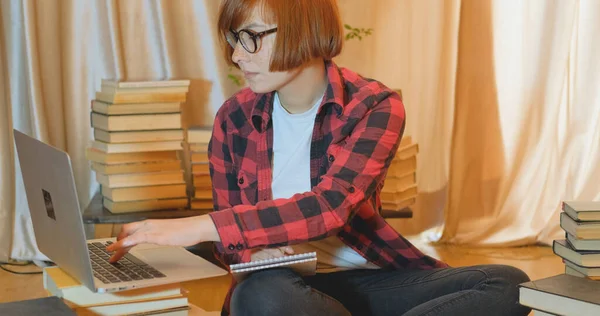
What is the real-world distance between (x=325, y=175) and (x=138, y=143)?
43.4 inches

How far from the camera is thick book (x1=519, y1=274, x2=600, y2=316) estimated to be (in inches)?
47.9

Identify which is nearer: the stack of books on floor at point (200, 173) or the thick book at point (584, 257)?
the thick book at point (584, 257)

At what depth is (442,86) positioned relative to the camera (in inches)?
111

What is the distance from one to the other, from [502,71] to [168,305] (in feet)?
6.04

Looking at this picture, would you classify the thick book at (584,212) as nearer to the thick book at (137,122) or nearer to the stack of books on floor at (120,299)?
the stack of books on floor at (120,299)

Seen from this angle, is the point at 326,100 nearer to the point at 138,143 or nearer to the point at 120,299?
the point at 120,299

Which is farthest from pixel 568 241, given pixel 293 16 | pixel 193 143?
pixel 193 143

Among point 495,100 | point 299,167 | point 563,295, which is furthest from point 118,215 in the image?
point 563,295

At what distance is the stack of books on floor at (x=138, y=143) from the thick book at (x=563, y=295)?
135cm

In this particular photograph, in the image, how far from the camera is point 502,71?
2.80m

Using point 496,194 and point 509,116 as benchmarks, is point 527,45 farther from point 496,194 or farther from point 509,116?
point 496,194

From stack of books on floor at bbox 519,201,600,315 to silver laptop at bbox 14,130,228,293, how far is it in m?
0.50

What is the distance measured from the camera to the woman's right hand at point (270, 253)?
4.74 ft

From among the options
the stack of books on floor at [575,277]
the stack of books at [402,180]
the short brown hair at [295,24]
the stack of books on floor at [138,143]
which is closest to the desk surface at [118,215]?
the stack of books on floor at [138,143]
